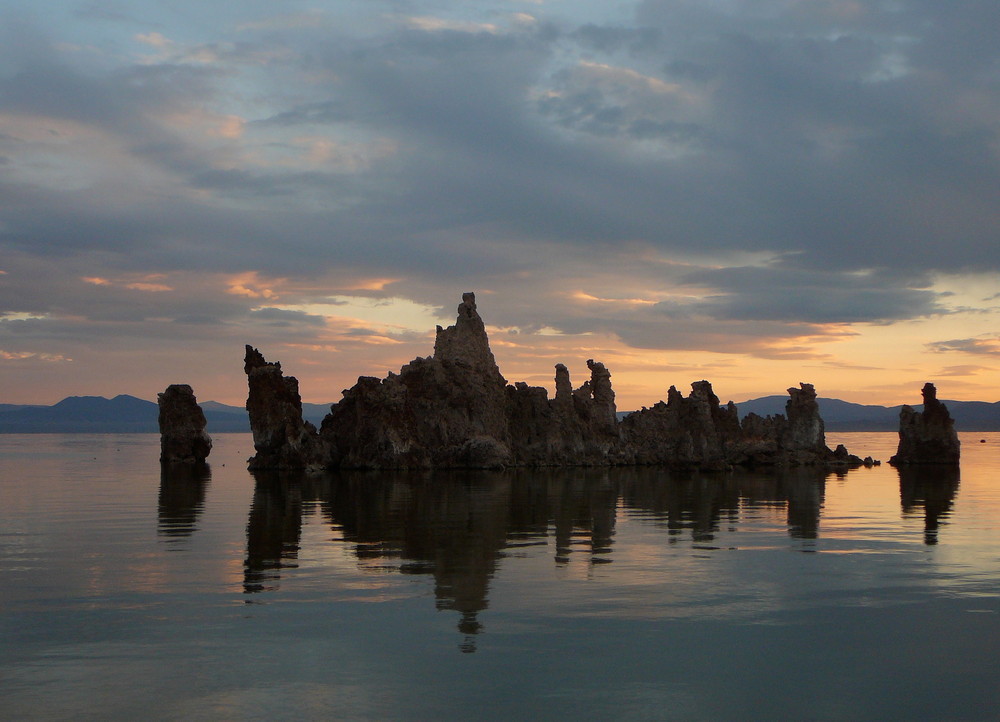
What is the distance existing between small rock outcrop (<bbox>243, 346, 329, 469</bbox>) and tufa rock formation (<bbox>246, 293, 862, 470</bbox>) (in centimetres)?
10

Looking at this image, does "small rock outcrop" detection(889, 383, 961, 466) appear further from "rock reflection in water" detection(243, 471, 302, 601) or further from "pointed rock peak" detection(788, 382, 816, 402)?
"rock reflection in water" detection(243, 471, 302, 601)

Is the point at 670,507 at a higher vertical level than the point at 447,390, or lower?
lower

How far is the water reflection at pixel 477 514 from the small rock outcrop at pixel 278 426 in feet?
22.7

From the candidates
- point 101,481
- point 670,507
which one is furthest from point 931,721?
point 101,481

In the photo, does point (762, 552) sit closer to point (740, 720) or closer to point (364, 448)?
point (740, 720)

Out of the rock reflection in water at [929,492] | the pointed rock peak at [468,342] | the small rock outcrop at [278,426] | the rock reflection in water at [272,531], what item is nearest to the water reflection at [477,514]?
the rock reflection in water at [272,531]

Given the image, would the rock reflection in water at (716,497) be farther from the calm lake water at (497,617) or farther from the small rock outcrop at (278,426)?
the small rock outcrop at (278,426)

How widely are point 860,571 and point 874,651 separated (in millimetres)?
10001

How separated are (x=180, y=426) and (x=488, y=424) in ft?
114

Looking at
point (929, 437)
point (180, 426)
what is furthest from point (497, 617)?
point (929, 437)

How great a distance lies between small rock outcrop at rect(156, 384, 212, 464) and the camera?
101938 mm

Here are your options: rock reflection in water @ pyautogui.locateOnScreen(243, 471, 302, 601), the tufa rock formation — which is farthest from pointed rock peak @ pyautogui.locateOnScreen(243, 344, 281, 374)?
rock reflection in water @ pyautogui.locateOnScreen(243, 471, 302, 601)

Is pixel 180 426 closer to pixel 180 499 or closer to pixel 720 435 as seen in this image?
pixel 180 499

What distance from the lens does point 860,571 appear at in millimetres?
26797
